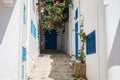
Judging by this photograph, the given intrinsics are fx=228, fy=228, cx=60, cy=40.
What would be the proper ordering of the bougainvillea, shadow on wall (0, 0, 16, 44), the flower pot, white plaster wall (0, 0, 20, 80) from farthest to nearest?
1. the bougainvillea
2. the flower pot
3. shadow on wall (0, 0, 16, 44)
4. white plaster wall (0, 0, 20, 80)

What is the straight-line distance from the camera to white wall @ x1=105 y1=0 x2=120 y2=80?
6.09 meters

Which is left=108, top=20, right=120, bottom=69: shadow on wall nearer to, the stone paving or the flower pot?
the flower pot

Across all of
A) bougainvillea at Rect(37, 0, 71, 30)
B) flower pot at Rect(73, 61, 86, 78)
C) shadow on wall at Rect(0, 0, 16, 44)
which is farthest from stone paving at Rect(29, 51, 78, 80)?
bougainvillea at Rect(37, 0, 71, 30)

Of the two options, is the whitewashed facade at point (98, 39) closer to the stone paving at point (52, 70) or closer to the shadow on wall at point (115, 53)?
the shadow on wall at point (115, 53)

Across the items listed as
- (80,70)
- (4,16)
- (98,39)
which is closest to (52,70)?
(80,70)

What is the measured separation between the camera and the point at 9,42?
6711mm

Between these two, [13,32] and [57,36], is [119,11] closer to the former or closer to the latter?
[13,32]

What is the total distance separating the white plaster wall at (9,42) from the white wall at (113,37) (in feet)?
8.52

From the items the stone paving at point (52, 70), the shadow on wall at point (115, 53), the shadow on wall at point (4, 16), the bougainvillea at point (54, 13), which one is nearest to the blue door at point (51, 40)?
the bougainvillea at point (54, 13)

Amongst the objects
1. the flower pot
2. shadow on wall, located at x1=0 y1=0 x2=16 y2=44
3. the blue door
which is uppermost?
shadow on wall, located at x1=0 y1=0 x2=16 y2=44

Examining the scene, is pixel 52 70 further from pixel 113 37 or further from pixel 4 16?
pixel 113 37

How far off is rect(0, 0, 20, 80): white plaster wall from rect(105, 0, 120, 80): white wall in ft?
8.52

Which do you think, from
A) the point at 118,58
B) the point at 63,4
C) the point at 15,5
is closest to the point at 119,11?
the point at 118,58

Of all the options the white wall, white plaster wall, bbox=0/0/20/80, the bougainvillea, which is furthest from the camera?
the bougainvillea
